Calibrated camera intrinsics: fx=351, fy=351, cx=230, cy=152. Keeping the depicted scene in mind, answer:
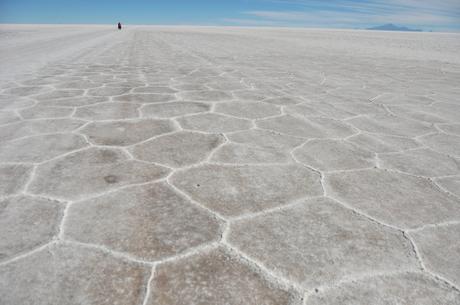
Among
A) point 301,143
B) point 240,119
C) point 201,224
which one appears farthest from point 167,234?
point 240,119

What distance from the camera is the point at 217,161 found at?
2445 millimetres

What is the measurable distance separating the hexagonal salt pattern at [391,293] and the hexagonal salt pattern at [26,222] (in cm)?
120

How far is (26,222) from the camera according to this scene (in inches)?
66.7

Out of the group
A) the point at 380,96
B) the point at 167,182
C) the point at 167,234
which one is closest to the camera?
the point at 167,234

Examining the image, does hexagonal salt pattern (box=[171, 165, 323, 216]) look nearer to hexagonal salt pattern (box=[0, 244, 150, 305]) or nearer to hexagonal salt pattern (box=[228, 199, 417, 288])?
hexagonal salt pattern (box=[228, 199, 417, 288])

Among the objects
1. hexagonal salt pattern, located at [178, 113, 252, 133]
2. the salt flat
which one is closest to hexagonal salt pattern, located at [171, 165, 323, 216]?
the salt flat

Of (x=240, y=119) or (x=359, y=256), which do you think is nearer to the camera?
(x=359, y=256)

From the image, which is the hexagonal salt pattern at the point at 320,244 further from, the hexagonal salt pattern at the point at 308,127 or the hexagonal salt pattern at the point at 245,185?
the hexagonal salt pattern at the point at 308,127

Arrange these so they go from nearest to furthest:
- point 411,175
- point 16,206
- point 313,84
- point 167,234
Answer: point 167,234 < point 16,206 < point 411,175 < point 313,84

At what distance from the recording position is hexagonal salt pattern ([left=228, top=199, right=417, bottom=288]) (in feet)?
4.69

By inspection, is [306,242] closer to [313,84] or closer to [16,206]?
[16,206]

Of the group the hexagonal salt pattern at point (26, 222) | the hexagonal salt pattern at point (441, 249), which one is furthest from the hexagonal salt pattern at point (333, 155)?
the hexagonal salt pattern at point (26, 222)

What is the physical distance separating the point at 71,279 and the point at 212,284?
1.77 feet

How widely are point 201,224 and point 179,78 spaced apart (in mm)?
4547
